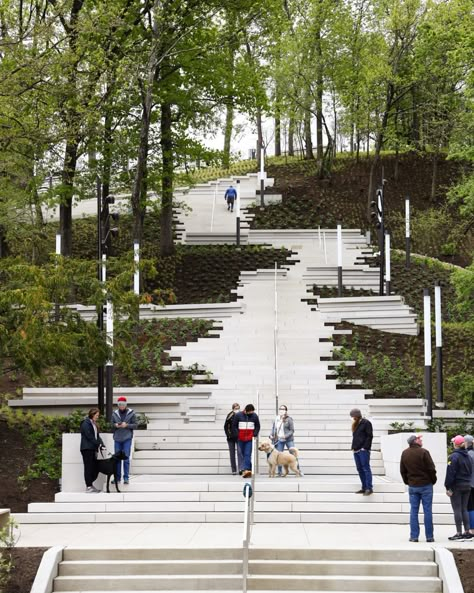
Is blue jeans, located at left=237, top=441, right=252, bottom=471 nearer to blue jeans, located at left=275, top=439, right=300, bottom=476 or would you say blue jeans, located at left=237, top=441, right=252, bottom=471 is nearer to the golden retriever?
the golden retriever

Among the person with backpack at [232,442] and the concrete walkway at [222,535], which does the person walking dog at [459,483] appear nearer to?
the concrete walkway at [222,535]

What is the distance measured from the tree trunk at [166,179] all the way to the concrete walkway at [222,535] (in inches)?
812

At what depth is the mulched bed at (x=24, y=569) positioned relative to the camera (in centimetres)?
1203

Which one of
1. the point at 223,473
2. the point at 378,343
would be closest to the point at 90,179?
the point at 378,343

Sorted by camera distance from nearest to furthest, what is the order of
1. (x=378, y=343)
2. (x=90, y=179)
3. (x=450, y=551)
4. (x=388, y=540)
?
(x=450, y=551)
(x=388, y=540)
(x=378, y=343)
(x=90, y=179)

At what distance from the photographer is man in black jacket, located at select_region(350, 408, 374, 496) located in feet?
55.7

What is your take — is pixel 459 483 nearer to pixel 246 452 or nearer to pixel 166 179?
pixel 246 452

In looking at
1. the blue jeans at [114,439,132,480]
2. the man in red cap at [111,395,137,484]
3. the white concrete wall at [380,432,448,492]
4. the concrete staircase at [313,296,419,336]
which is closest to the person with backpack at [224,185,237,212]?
the concrete staircase at [313,296,419,336]

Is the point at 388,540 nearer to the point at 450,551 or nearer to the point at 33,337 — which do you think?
the point at 450,551

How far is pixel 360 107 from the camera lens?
1746 inches

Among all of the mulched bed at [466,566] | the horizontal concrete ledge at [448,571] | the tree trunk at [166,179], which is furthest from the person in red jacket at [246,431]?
the tree trunk at [166,179]

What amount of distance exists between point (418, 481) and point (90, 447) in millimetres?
5950

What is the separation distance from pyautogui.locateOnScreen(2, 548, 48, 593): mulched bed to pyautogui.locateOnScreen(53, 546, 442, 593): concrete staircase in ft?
1.09

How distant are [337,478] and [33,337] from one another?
6141 mm
